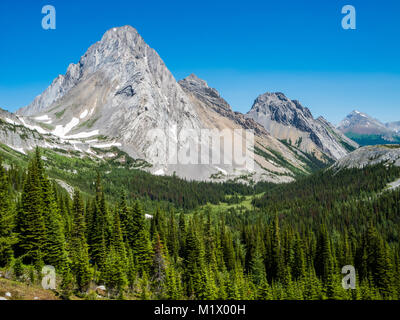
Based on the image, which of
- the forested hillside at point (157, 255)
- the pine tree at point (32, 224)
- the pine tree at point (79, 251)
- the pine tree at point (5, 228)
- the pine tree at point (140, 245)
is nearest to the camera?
the pine tree at point (5, 228)

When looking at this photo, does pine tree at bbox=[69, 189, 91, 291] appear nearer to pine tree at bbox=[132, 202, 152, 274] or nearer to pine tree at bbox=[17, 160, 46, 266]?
pine tree at bbox=[17, 160, 46, 266]

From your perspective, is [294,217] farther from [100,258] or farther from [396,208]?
[100,258]

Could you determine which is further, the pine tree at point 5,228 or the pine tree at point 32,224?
the pine tree at point 32,224

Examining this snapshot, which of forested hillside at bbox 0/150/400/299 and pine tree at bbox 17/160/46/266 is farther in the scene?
forested hillside at bbox 0/150/400/299

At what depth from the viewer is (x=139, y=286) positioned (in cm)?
5709

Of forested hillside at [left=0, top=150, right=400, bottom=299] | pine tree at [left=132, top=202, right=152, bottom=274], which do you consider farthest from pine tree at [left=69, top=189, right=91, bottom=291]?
pine tree at [left=132, top=202, right=152, bottom=274]

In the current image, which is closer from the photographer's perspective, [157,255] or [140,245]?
[157,255]

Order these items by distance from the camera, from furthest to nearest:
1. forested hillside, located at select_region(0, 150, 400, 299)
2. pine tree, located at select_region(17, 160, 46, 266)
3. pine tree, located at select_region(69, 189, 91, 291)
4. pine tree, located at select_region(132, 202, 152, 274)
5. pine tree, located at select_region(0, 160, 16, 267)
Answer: pine tree, located at select_region(132, 202, 152, 274)
forested hillside, located at select_region(0, 150, 400, 299)
pine tree, located at select_region(17, 160, 46, 266)
pine tree, located at select_region(69, 189, 91, 291)
pine tree, located at select_region(0, 160, 16, 267)

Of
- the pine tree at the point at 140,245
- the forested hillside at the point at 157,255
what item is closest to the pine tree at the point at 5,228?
the forested hillside at the point at 157,255

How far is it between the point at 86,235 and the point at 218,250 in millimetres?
35352

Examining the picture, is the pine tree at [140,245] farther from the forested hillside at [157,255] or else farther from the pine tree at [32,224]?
the pine tree at [32,224]

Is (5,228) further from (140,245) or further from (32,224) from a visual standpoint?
(140,245)

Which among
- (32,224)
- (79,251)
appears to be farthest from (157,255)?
(32,224)
